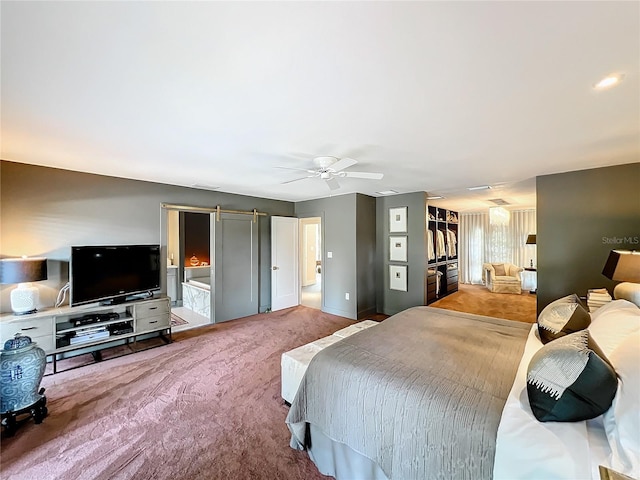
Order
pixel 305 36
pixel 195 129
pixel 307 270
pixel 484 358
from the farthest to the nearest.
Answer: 1. pixel 307 270
2. pixel 195 129
3. pixel 484 358
4. pixel 305 36

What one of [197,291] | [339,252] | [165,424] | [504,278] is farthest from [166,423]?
[504,278]

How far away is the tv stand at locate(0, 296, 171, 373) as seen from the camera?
293 centimetres

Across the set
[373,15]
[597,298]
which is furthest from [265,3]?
[597,298]

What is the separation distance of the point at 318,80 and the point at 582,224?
12.9ft

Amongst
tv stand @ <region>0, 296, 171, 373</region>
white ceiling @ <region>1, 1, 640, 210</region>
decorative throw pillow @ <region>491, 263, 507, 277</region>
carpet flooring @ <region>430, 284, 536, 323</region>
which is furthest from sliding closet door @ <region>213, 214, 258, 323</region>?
decorative throw pillow @ <region>491, 263, 507, 277</region>

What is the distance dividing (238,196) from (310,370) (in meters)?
4.10

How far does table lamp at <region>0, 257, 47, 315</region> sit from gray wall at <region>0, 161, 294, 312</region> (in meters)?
0.34

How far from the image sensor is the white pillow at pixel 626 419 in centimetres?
100

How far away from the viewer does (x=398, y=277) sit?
18.2 feet

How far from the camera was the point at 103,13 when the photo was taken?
1.10 metres

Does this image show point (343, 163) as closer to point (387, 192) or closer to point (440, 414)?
point (440, 414)

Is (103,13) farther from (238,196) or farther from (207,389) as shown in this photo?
(238,196)

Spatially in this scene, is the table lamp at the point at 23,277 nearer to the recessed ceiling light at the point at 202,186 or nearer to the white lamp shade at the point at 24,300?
the white lamp shade at the point at 24,300

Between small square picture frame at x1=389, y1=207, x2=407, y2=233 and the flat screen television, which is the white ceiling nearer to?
the flat screen television
